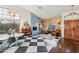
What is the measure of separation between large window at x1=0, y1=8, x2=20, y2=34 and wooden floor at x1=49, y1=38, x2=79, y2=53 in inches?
40.0

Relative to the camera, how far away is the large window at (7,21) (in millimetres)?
1942

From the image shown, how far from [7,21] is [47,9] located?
0.94m

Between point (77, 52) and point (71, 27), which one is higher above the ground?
point (71, 27)

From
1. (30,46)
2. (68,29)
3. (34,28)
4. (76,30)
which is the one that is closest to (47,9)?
(34,28)

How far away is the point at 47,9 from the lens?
2039 millimetres

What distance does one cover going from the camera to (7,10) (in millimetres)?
1942

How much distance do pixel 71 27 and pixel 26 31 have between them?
3.39 ft

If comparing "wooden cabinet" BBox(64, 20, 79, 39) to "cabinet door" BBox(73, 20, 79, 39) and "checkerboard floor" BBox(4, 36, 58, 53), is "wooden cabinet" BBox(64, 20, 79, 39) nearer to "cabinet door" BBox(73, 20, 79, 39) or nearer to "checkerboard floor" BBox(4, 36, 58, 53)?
"cabinet door" BBox(73, 20, 79, 39)

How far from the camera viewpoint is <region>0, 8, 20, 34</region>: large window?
76.5 inches

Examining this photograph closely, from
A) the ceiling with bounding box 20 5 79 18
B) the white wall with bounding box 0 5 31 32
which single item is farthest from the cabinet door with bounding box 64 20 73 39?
the white wall with bounding box 0 5 31 32

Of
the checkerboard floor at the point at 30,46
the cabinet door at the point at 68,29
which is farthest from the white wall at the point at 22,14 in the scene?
the cabinet door at the point at 68,29
